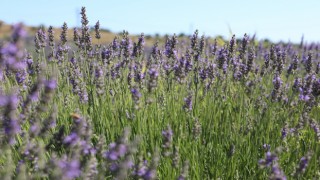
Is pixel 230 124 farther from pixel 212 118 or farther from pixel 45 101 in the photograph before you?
pixel 45 101

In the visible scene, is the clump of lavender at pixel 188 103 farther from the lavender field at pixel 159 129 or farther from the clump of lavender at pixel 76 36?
the clump of lavender at pixel 76 36

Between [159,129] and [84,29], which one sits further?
[84,29]

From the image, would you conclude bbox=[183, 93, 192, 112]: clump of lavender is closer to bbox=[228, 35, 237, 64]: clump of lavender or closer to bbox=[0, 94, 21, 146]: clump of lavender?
bbox=[228, 35, 237, 64]: clump of lavender

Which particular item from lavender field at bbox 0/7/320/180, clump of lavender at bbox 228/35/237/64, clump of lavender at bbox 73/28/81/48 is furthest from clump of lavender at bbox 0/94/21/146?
clump of lavender at bbox 73/28/81/48

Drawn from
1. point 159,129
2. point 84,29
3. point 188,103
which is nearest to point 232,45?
point 188,103

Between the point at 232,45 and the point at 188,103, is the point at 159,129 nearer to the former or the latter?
the point at 188,103

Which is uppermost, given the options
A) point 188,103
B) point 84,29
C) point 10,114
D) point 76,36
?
point 84,29

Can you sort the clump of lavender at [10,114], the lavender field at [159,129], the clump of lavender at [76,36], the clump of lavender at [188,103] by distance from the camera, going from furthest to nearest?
the clump of lavender at [76,36]
the clump of lavender at [188,103]
the lavender field at [159,129]
the clump of lavender at [10,114]

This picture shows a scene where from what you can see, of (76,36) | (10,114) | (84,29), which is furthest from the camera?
(76,36)

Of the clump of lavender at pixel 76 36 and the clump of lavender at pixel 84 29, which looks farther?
the clump of lavender at pixel 76 36

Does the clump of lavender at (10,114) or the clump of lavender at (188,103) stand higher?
the clump of lavender at (10,114)

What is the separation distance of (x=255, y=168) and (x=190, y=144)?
55cm

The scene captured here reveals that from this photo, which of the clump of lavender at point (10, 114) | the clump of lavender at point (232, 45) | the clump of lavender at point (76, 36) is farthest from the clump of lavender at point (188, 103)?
the clump of lavender at point (10, 114)

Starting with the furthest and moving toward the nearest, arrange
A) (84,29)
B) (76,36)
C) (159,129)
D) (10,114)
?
(76,36) < (84,29) < (159,129) < (10,114)
